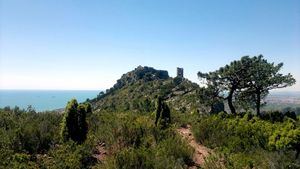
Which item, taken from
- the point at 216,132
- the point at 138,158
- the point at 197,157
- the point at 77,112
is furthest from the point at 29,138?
the point at 216,132

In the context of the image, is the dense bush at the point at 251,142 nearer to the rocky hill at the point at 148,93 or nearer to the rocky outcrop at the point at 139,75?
the rocky hill at the point at 148,93

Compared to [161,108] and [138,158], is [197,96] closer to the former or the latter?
[161,108]

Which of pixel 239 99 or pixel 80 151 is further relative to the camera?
pixel 239 99

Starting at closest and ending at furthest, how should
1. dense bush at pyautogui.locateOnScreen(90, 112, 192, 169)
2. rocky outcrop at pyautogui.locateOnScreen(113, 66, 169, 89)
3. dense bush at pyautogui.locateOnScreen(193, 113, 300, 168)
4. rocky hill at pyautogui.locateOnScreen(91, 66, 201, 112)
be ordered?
dense bush at pyautogui.locateOnScreen(90, 112, 192, 169) → dense bush at pyautogui.locateOnScreen(193, 113, 300, 168) → rocky hill at pyautogui.locateOnScreen(91, 66, 201, 112) → rocky outcrop at pyautogui.locateOnScreen(113, 66, 169, 89)

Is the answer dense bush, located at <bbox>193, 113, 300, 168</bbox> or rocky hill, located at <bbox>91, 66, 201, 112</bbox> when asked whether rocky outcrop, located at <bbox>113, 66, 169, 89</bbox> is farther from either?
dense bush, located at <bbox>193, 113, 300, 168</bbox>

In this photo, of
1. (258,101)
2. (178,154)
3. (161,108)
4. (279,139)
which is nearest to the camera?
(178,154)

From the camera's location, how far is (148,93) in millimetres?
63219

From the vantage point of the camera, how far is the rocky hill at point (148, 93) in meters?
36.4

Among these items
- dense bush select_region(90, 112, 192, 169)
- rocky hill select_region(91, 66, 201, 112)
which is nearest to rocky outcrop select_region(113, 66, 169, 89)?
rocky hill select_region(91, 66, 201, 112)

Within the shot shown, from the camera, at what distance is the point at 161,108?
19.9m

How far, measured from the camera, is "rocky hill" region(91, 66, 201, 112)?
119ft

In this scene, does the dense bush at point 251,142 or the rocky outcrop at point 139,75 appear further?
the rocky outcrop at point 139,75

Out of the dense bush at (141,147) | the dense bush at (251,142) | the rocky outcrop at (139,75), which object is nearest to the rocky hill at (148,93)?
the rocky outcrop at (139,75)

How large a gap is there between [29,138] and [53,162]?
342 cm
